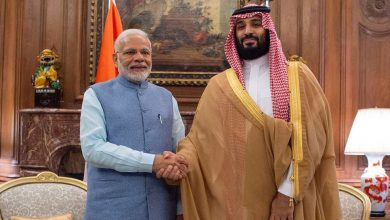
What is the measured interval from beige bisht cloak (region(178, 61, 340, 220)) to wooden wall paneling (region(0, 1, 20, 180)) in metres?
2.89

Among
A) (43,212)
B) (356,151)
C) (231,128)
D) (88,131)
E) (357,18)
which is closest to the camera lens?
(88,131)

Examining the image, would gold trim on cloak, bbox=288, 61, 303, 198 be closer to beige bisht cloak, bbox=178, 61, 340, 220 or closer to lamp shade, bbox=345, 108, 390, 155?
beige bisht cloak, bbox=178, 61, 340, 220

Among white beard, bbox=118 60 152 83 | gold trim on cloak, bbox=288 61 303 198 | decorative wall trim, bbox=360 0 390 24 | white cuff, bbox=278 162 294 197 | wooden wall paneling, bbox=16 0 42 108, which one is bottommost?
white cuff, bbox=278 162 294 197

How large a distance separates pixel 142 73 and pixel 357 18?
2.87 meters

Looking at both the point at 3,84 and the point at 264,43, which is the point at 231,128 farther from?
the point at 3,84

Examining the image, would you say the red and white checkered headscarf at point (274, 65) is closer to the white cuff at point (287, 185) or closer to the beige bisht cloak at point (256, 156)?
the beige bisht cloak at point (256, 156)

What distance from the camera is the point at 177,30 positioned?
4523 millimetres

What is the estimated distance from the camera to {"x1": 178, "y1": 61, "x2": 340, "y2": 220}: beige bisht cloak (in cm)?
209

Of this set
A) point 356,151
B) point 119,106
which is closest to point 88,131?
point 119,106

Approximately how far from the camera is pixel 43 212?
3041 mm

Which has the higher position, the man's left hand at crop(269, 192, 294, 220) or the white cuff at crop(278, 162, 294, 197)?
the white cuff at crop(278, 162, 294, 197)

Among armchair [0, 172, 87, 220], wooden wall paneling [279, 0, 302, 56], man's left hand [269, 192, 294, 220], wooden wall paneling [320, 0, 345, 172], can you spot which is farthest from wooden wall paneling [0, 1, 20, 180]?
man's left hand [269, 192, 294, 220]

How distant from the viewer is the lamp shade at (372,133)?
3.74 metres

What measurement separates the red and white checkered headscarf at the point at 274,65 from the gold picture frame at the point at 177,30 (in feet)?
7.00
